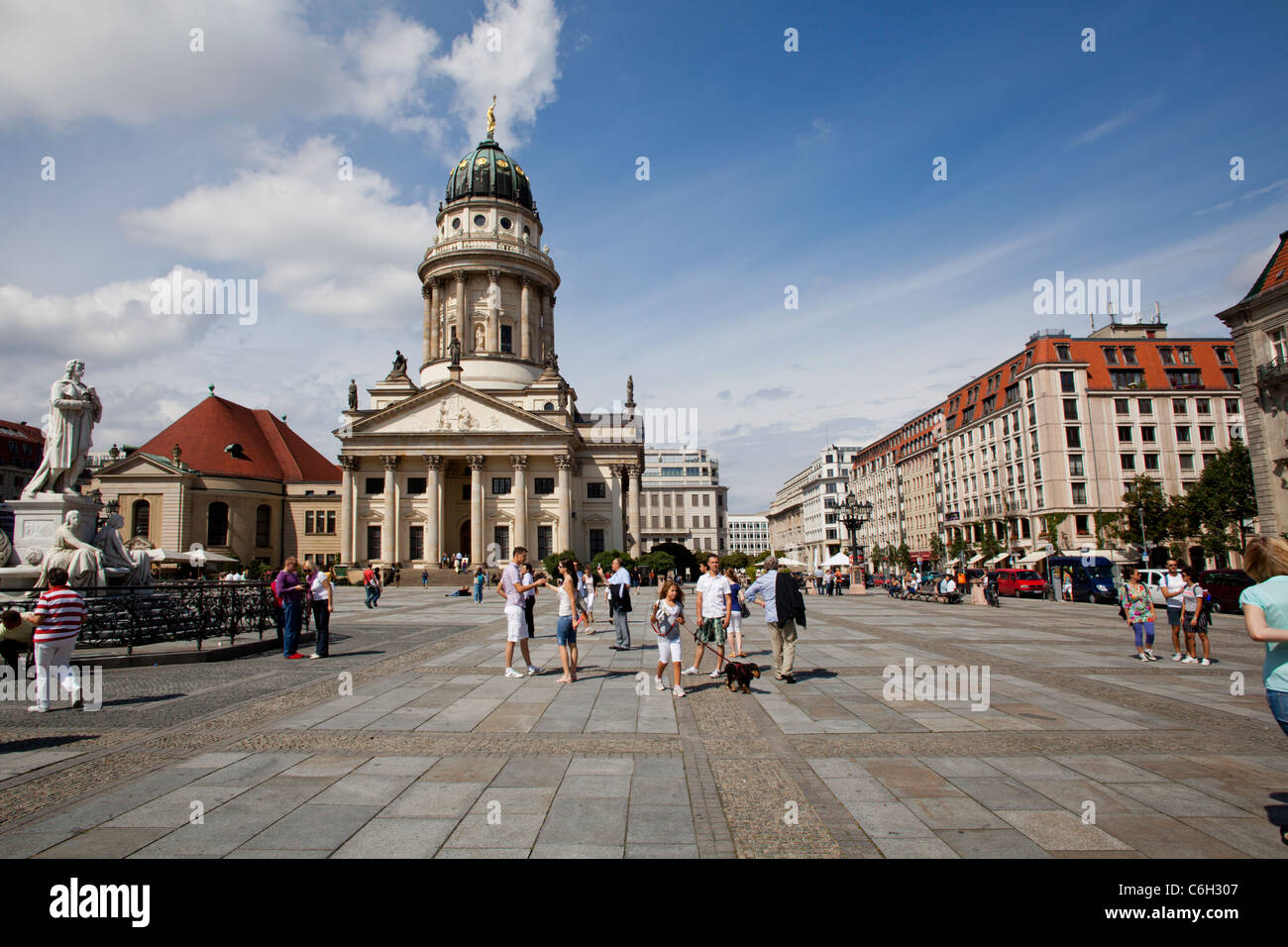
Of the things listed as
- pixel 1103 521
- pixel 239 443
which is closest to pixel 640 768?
pixel 1103 521

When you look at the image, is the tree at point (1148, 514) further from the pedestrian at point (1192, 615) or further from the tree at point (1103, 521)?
the pedestrian at point (1192, 615)

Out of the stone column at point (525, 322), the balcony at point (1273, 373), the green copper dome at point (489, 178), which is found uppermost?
the green copper dome at point (489, 178)

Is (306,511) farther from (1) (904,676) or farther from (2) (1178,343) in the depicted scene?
(2) (1178,343)

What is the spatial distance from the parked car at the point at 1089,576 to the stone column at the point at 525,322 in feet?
156

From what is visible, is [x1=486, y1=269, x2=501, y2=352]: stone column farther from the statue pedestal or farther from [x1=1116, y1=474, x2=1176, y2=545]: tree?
the statue pedestal

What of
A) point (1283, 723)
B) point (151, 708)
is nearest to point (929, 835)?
point (1283, 723)

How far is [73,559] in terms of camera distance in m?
14.7

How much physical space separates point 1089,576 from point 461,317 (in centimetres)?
5369

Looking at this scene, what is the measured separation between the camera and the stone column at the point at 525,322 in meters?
67.9

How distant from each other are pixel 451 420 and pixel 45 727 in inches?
1993

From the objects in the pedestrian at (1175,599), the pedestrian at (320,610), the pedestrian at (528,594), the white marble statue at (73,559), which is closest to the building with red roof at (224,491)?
the white marble statue at (73,559)

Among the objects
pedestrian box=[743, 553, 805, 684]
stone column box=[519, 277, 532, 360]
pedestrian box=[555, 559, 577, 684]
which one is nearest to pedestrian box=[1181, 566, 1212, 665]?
pedestrian box=[743, 553, 805, 684]

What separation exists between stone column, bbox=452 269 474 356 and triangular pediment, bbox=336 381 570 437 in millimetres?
10479

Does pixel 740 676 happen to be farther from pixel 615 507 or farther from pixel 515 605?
pixel 615 507
